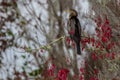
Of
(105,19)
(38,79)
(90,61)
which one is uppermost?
(105,19)

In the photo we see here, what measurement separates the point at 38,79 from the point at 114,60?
750 centimetres

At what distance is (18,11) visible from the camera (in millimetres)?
14008

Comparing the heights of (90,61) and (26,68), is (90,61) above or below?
above

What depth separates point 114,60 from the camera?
18.3 feet

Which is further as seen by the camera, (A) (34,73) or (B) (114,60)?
(A) (34,73)

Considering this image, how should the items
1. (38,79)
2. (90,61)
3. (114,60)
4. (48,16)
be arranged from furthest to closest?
(48,16) < (38,79) < (90,61) < (114,60)

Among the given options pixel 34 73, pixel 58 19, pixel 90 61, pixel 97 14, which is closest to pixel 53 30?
pixel 58 19

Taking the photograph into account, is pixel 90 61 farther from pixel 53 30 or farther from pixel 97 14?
pixel 53 30

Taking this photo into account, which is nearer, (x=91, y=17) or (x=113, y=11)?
(x=113, y=11)

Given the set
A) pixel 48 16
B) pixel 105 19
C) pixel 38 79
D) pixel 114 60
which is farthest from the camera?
pixel 48 16

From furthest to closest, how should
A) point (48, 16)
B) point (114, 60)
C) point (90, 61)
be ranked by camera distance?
1. point (48, 16)
2. point (90, 61)
3. point (114, 60)

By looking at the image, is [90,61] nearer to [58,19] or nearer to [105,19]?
[105,19]

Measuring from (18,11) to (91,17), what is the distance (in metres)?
7.88

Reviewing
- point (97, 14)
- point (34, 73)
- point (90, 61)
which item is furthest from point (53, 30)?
point (97, 14)
